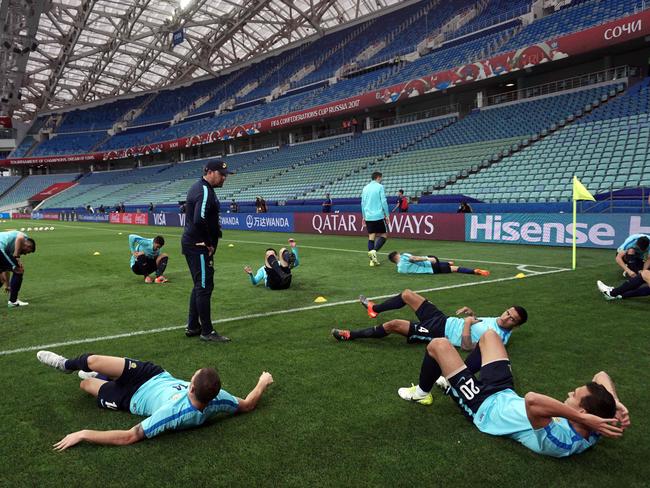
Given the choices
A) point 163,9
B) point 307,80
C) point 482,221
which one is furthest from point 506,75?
point 163,9

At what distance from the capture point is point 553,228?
14.0m

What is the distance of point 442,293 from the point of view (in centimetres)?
780

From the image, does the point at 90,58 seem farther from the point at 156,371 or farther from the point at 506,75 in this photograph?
the point at 156,371

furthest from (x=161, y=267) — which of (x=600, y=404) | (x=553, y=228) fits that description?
(x=553, y=228)

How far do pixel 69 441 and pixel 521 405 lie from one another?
3.03 metres

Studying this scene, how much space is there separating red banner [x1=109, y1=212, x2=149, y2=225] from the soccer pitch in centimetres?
2902

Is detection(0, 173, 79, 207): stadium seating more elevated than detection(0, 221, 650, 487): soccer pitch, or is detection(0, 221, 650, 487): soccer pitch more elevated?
detection(0, 173, 79, 207): stadium seating

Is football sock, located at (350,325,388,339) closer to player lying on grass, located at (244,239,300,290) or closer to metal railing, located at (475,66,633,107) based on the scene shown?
player lying on grass, located at (244,239,300,290)

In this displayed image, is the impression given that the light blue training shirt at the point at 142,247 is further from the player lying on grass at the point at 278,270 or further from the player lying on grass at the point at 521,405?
the player lying on grass at the point at 521,405

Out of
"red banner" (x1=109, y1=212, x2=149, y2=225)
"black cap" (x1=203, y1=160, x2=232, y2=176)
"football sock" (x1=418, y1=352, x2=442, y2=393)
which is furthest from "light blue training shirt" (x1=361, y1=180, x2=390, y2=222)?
"red banner" (x1=109, y1=212, x2=149, y2=225)

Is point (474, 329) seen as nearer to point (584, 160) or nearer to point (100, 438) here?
point (100, 438)

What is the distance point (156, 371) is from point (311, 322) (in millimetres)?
2706

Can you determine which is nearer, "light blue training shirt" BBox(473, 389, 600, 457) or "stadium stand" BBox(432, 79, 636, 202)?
"light blue training shirt" BBox(473, 389, 600, 457)

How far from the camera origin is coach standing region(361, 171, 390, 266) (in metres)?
11.4
